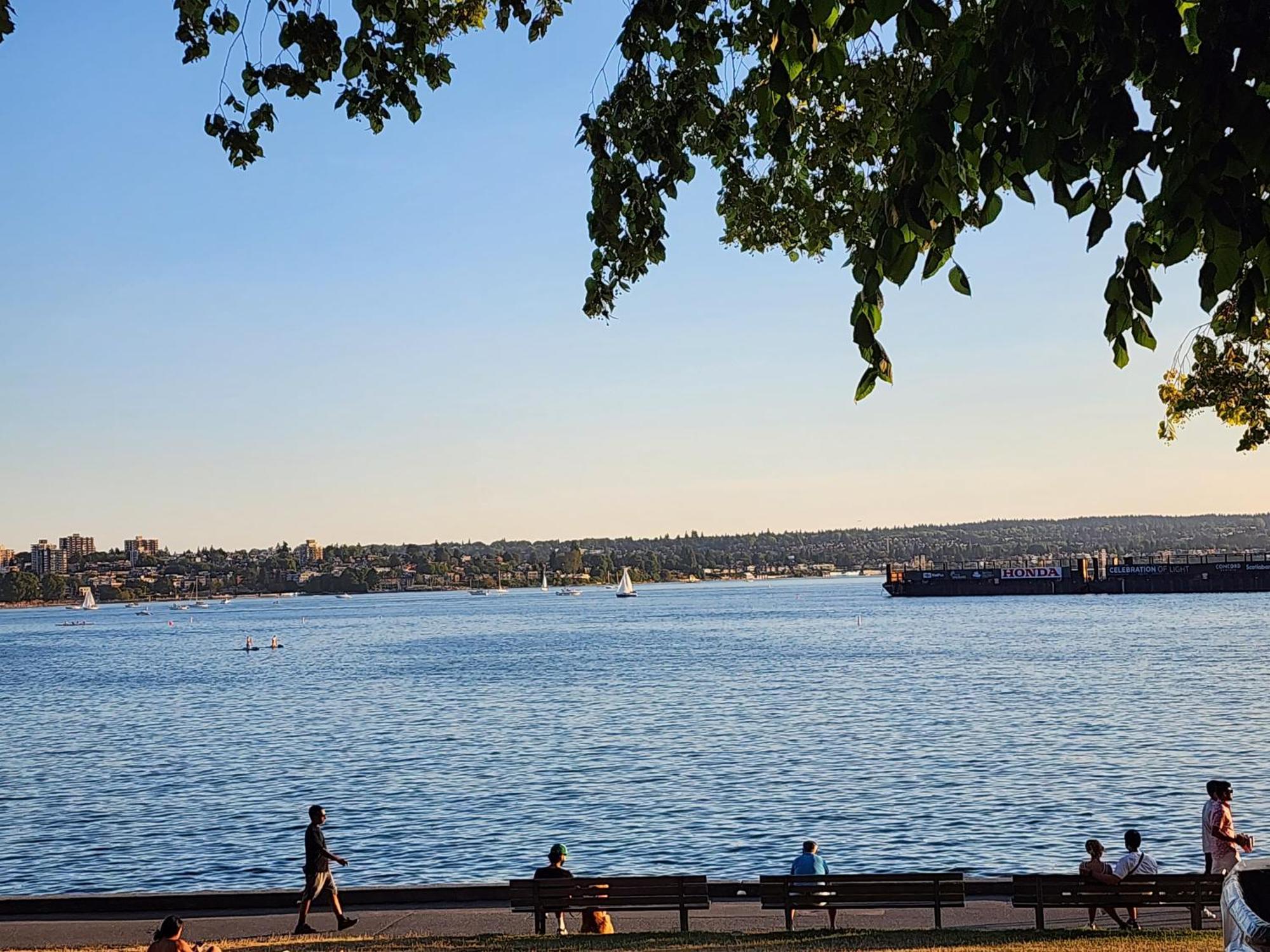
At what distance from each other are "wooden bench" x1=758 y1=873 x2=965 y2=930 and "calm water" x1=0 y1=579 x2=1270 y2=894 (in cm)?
1180

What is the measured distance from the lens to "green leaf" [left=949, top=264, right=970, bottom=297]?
15.7 ft

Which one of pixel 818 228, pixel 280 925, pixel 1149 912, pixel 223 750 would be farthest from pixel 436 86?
pixel 223 750

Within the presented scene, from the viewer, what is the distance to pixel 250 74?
940cm

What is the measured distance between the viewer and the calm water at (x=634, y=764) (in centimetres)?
3369

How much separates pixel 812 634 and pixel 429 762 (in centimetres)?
10821

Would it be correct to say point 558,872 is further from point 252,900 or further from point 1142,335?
point 1142,335

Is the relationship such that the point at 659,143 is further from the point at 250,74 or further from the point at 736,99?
the point at 250,74

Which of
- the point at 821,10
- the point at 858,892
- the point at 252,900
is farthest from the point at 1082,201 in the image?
the point at 252,900

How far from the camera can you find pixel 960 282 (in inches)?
188

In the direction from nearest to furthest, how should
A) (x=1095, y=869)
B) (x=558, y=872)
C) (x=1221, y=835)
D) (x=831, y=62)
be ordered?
1. (x=831, y=62)
2. (x=1221, y=835)
3. (x=1095, y=869)
4. (x=558, y=872)

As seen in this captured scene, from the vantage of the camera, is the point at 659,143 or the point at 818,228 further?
the point at 818,228

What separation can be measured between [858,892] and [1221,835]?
15.9 ft

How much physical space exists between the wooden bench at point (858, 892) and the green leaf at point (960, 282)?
47.9 feet

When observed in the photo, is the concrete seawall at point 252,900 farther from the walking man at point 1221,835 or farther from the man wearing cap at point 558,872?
the walking man at point 1221,835
